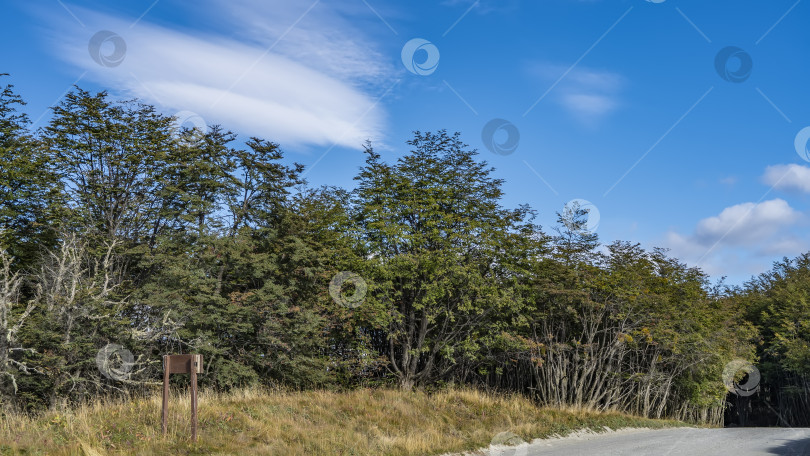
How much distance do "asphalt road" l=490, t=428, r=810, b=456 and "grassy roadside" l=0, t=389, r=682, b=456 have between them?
2.71 ft

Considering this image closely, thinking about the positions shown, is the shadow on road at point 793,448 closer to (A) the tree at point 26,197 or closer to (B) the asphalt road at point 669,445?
(B) the asphalt road at point 669,445

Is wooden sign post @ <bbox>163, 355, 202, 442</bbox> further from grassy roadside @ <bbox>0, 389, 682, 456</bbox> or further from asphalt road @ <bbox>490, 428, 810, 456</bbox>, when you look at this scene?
asphalt road @ <bbox>490, 428, 810, 456</bbox>

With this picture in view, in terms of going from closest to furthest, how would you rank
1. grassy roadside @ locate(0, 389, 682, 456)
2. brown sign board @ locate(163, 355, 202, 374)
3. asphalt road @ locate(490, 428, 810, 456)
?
grassy roadside @ locate(0, 389, 682, 456), brown sign board @ locate(163, 355, 202, 374), asphalt road @ locate(490, 428, 810, 456)

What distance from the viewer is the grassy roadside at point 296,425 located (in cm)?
1082

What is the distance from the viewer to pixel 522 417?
689 inches

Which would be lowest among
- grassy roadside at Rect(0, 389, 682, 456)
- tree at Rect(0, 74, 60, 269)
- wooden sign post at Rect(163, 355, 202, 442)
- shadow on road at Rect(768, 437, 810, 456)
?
shadow on road at Rect(768, 437, 810, 456)

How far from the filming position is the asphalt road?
1361 cm

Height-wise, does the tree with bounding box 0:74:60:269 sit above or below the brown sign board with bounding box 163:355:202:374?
above

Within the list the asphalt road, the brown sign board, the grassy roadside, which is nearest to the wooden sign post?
the brown sign board

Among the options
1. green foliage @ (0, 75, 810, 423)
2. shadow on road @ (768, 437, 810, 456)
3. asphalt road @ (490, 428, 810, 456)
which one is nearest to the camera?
asphalt road @ (490, 428, 810, 456)

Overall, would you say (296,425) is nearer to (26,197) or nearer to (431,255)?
(431,255)

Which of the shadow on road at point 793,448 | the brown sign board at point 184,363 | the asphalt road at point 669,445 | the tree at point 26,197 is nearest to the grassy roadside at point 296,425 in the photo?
the asphalt road at point 669,445

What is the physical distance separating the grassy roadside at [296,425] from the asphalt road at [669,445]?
0.83 m

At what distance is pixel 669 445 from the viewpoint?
49.6 ft
